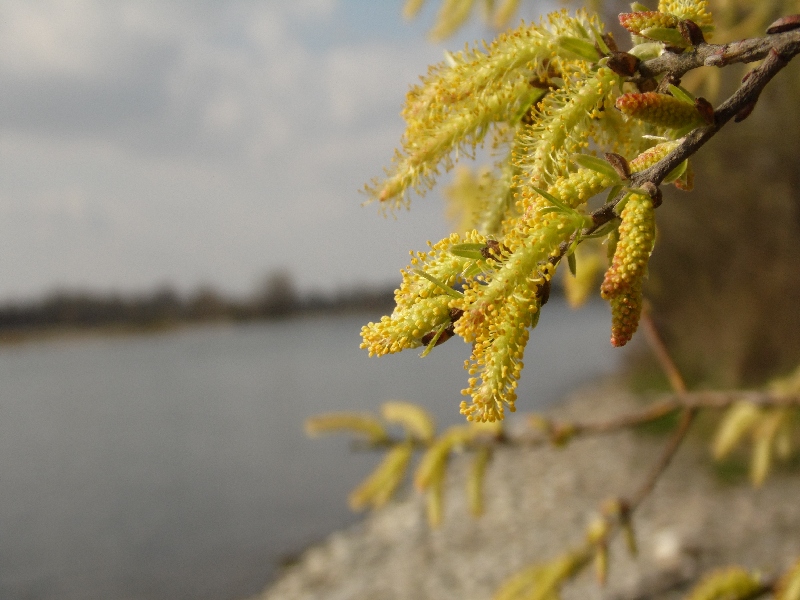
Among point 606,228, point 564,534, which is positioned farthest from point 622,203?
point 564,534

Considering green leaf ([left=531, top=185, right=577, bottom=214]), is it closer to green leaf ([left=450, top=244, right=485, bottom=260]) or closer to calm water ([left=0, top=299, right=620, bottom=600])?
green leaf ([left=450, top=244, right=485, bottom=260])

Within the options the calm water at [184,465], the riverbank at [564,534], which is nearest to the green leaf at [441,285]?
the riverbank at [564,534]

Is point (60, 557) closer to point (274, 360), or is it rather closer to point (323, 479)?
point (323, 479)

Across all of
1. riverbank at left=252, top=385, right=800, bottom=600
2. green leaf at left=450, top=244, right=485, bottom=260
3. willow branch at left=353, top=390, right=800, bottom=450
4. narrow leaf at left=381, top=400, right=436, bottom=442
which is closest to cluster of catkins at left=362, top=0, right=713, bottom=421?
green leaf at left=450, top=244, right=485, bottom=260

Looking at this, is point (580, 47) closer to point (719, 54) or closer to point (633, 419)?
point (719, 54)

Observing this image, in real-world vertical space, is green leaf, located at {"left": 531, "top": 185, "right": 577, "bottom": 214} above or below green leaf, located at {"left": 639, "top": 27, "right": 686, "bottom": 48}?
below

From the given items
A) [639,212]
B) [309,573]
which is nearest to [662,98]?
[639,212]

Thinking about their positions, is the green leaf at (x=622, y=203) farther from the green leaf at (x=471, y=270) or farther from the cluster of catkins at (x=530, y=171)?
the green leaf at (x=471, y=270)
